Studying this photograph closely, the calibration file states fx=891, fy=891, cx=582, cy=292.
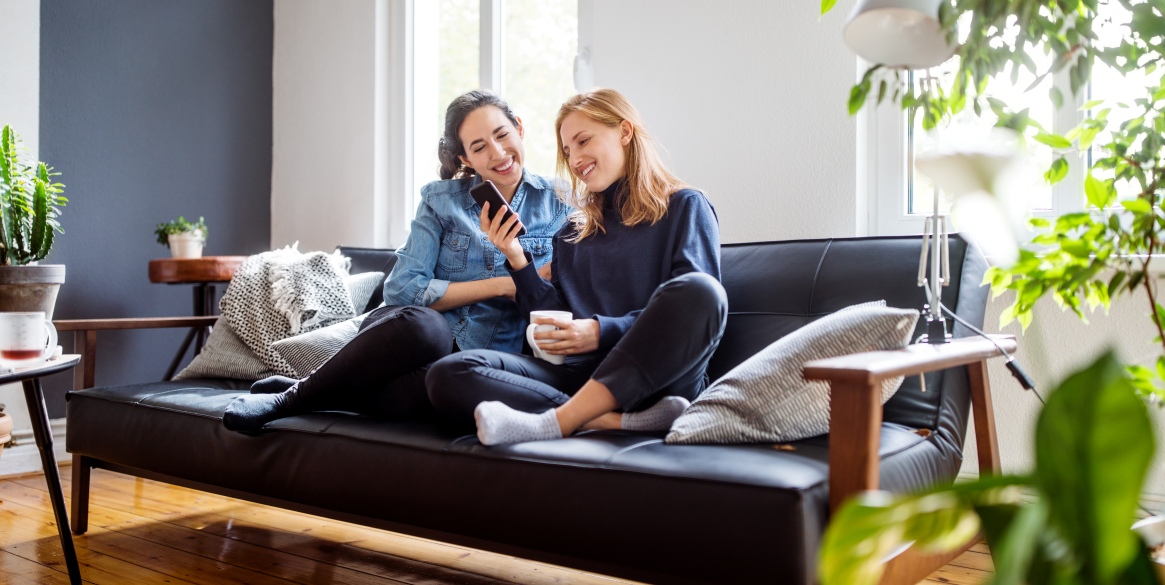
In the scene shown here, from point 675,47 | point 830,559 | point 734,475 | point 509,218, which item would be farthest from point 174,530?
point 830,559

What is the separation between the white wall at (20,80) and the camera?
3.10 meters

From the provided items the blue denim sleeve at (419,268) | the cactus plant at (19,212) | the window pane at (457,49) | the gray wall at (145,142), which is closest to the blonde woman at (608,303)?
the blue denim sleeve at (419,268)

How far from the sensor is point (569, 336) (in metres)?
1.83

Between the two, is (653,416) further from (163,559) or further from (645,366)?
(163,559)

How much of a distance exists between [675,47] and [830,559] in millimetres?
2431

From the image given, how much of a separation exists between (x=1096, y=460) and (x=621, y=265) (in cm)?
167

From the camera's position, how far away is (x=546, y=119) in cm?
323

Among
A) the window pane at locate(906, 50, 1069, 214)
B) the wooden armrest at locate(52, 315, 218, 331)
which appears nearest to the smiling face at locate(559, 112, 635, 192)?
the window pane at locate(906, 50, 1069, 214)

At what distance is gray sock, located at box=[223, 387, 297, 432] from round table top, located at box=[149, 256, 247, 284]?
1357 millimetres

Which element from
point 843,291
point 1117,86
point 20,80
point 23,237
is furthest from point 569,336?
point 20,80

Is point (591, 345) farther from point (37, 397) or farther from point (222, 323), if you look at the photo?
point (222, 323)

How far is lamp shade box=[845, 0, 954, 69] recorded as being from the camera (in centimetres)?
121

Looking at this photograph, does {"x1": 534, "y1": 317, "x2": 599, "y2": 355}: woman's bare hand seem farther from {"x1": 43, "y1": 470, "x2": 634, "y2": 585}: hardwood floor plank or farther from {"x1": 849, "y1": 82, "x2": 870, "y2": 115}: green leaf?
{"x1": 849, "y1": 82, "x2": 870, "y2": 115}: green leaf

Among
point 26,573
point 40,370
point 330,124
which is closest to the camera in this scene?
point 40,370
